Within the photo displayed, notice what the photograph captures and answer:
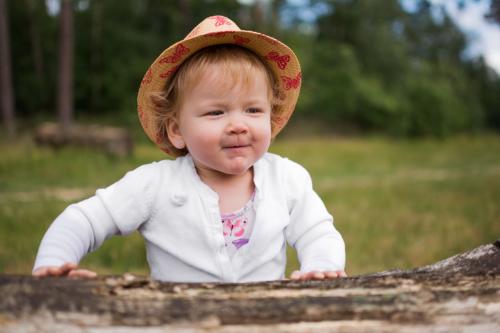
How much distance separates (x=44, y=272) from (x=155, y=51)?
85.5 ft

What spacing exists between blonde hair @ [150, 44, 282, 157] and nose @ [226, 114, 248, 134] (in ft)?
0.46

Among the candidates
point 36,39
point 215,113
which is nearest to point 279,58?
point 215,113

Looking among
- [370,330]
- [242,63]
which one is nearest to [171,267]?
[242,63]

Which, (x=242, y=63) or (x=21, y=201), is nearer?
(x=242, y=63)

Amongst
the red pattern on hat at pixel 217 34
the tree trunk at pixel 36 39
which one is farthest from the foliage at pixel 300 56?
the red pattern on hat at pixel 217 34

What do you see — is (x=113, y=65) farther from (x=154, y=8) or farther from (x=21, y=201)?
(x=21, y=201)

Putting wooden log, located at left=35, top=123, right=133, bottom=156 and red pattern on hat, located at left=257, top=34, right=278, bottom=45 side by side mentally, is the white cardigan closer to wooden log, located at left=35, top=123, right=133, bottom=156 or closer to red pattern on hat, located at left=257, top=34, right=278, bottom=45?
red pattern on hat, located at left=257, top=34, right=278, bottom=45

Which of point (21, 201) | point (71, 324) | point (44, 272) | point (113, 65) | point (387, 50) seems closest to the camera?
point (71, 324)

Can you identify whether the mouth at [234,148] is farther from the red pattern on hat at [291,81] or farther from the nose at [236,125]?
the red pattern on hat at [291,81]

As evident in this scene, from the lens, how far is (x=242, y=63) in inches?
85.0

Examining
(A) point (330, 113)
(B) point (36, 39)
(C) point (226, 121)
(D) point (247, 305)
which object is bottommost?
(D) point (247, 305)

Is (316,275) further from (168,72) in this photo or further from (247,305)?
(168,72)

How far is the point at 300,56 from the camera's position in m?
25.9

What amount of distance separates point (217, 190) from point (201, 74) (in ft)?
1.58
